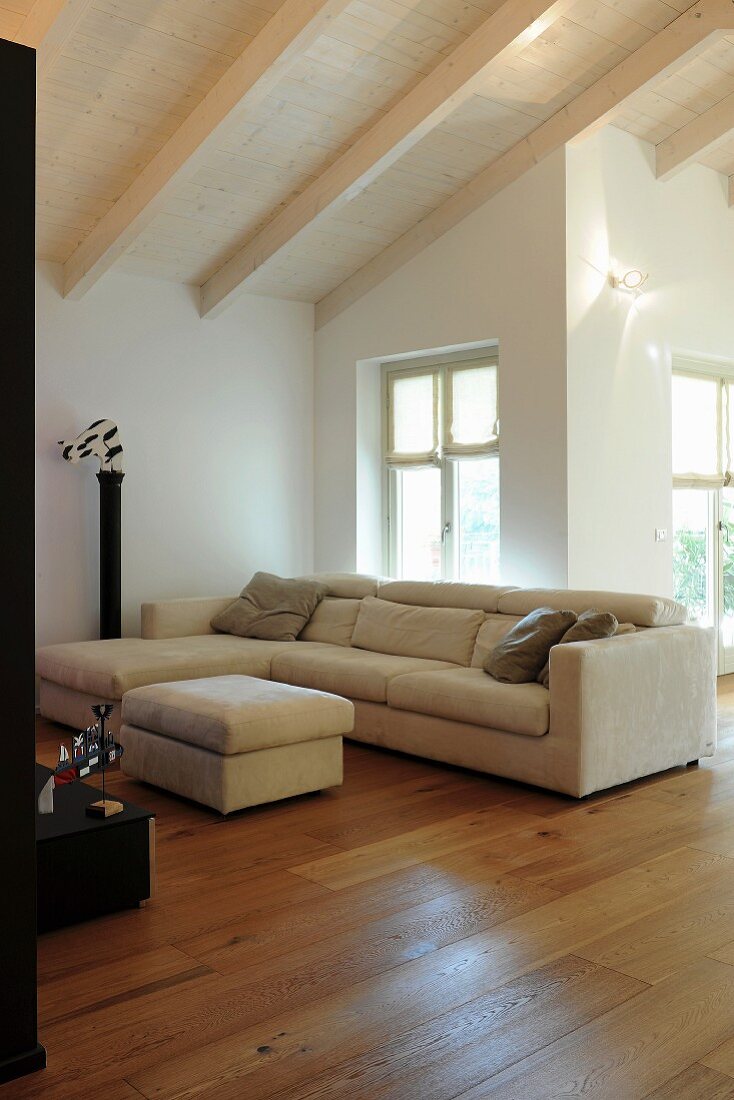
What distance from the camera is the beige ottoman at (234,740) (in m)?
3.88

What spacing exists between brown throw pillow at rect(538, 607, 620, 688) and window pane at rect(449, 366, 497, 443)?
2.16m

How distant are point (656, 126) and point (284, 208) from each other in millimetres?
2305

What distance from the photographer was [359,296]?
22.6 feet

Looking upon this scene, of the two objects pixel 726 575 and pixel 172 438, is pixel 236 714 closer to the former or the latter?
pixel 172 438

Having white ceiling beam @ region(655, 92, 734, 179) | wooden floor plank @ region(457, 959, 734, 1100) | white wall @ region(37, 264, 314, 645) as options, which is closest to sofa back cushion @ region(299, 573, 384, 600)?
white wall @ region(37, 264, 314, 645)

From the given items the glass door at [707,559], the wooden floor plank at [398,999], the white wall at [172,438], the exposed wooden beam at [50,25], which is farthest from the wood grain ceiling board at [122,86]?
the glass door at [707,559]

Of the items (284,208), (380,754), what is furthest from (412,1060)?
(284,208)

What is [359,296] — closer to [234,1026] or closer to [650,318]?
[650,318]

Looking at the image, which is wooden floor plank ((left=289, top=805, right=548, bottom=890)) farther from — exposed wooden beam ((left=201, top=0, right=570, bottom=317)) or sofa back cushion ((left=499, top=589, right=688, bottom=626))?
exposed wooden beam ((left=201, top=0, right=570, bottom=317))

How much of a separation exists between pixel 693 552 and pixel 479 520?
1.57m

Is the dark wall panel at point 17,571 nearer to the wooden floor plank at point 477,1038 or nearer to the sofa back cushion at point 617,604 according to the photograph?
the wooden floor plank at point 477,1038

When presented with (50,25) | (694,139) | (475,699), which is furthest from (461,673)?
(694,139)

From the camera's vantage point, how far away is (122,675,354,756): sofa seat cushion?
3.89m

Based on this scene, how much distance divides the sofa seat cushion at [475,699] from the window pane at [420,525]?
1.94 metres
